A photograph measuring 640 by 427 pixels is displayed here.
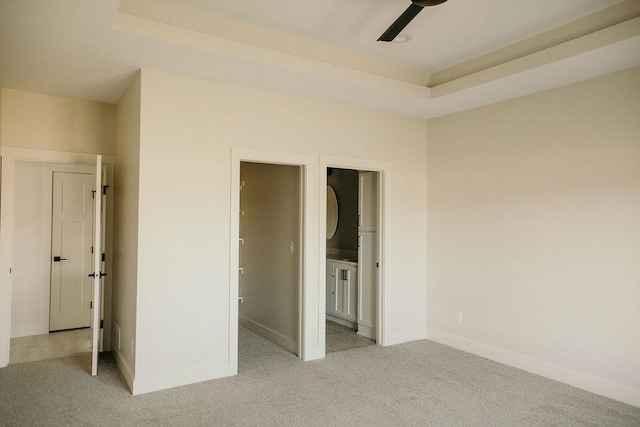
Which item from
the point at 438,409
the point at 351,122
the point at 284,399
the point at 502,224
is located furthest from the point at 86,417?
the point at 502,224

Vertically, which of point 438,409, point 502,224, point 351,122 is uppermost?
point 351,122

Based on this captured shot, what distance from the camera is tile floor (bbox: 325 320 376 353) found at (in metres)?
4.65

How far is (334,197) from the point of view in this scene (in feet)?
20.9

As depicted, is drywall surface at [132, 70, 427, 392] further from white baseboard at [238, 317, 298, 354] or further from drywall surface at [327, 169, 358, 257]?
drywall surface at [327, 169, 358, 257]

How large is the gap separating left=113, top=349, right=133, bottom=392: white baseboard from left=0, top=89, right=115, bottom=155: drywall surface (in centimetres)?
212

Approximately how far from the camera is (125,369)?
144 inches

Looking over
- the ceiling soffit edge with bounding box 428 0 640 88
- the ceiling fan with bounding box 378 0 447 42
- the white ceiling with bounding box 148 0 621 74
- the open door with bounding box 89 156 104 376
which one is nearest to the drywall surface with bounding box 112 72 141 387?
the open door with bounding box 89 156 104 376

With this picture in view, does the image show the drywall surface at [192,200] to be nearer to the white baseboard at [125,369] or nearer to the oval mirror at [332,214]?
the white baseboard at [125,369]

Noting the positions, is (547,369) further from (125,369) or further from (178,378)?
(125,369)

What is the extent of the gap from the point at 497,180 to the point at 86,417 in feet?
13.5

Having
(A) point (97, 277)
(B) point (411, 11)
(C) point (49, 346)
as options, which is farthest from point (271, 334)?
(B) point (411, 11)

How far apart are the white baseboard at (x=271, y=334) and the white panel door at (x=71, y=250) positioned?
207cm

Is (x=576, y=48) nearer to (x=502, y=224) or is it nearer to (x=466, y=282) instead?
(x=502, y=224)

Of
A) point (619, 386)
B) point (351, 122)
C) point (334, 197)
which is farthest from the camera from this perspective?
point (334, 197)
